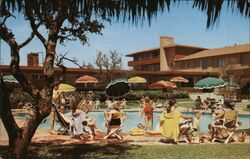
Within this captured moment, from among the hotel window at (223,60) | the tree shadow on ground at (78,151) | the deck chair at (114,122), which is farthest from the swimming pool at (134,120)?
the hotel window at (223,60)

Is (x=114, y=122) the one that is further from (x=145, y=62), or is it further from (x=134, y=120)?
(x=145, y=62)

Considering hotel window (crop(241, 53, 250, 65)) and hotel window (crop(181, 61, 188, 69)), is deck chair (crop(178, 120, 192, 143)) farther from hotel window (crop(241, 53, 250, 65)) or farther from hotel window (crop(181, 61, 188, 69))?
hotel window (crop(181, 61, 188, 69))

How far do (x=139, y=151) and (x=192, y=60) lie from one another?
4780cm

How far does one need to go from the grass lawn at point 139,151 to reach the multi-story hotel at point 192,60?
3139cm

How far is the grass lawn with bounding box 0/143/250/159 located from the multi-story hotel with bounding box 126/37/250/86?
103 feet

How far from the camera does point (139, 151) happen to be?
8.91m

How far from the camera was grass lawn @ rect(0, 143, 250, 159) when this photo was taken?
328 inches

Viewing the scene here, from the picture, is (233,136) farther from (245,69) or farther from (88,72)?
(245,69)

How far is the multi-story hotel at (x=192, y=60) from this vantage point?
148 feet

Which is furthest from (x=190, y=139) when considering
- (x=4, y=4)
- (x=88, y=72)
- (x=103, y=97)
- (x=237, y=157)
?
(x=88, y=72)

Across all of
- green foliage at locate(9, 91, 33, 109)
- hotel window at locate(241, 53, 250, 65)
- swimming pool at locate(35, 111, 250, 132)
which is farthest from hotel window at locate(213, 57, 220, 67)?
green foliage at locate(9, 91, 33, 109)

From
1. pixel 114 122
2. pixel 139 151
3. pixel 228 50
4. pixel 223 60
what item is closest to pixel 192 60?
pixel 228 50

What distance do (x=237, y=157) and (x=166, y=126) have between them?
2997 mm

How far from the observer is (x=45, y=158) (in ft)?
26.8
